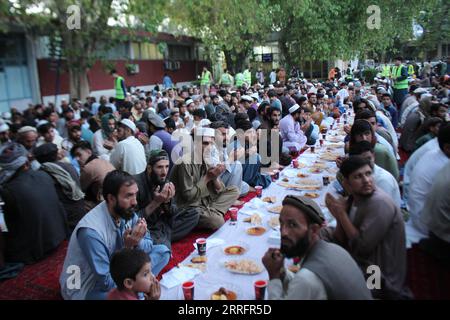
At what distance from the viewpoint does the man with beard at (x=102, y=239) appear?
2.65 m

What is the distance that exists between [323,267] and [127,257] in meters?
1.13

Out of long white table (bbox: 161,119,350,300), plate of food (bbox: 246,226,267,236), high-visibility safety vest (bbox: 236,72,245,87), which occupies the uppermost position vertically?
high-visibility safety vest (bbox: 236,72,245,87)

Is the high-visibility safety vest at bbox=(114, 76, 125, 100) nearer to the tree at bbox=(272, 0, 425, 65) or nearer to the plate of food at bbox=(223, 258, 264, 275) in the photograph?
the tree at bbox=(272, 0, 425, 65)

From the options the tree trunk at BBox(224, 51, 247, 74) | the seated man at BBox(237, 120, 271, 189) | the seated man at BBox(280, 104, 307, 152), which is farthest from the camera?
the tree trunk at BBox(224, 51, 247, 74)

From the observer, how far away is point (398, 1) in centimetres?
1580

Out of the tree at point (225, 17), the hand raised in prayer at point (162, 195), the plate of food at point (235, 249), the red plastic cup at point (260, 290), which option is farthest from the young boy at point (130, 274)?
the tree at point (225, 17)

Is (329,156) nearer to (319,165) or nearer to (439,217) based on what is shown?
(319,165)

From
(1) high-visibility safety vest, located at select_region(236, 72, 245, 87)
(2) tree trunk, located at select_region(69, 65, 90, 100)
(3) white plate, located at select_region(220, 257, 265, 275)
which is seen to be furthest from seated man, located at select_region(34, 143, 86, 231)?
(1) high-visibility safety vest, located at select_region(236, 72, 245, 87)

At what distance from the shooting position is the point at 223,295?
2486 millimetres

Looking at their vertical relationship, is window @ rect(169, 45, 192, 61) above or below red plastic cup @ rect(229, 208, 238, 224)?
above

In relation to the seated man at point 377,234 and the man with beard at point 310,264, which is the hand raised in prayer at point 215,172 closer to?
the seated man at point 377,234

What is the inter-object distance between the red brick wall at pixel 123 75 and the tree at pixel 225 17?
4909mm

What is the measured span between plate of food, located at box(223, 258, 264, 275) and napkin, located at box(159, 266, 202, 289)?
0.23 m

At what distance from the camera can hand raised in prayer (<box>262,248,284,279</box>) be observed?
2.17m
